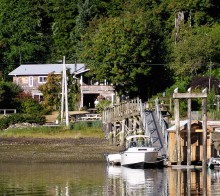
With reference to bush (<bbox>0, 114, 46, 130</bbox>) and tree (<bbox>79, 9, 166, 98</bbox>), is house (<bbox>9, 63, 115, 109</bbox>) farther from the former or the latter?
bush (<bbox>0, 114, 46, 130</bbox>)

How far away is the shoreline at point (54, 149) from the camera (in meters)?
73.8

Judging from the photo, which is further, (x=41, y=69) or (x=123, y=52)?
(x=41, y=69)

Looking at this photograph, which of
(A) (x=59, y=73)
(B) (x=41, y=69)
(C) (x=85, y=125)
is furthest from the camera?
(B) (x=41, y=69)

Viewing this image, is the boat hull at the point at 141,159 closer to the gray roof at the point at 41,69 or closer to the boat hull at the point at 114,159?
the boat hull at the point at 114,159

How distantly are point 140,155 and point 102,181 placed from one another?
774 centimetres

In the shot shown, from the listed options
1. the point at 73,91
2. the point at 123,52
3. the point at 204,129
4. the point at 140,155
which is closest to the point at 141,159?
the point at 140,155

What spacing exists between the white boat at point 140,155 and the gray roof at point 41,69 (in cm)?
4624

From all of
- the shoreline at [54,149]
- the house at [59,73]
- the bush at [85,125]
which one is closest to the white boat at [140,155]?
the shoreline at [54,149]

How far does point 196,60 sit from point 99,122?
19.3 m

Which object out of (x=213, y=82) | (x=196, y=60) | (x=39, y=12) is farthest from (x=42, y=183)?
(x=39, y=12)

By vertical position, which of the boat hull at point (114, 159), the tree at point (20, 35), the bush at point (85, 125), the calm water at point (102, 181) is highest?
the tree at point (20, 35)

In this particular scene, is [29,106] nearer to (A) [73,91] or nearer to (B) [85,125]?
(A) [73,91]

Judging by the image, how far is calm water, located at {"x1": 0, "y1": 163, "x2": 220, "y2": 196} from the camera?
5200 centimetres

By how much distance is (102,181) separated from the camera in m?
57.4
